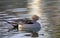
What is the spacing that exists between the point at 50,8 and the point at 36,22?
0.08m

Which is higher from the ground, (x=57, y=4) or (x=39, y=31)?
(x=57, y=4)

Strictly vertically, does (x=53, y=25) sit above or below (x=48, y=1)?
below

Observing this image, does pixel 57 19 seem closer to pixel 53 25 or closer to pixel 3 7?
pixel 53 25

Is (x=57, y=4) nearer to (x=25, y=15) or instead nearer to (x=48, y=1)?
(x=48, y=1)

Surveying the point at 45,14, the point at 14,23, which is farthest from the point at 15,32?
the point at 45,14

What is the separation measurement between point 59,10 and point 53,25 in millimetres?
67

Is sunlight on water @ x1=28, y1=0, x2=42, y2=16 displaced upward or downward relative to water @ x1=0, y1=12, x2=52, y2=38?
upward

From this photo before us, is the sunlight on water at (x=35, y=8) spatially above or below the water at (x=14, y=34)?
above

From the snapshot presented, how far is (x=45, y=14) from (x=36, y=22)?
0.05 m

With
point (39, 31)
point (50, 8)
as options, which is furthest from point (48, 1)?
point (39, 31)

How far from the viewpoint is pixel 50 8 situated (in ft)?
1.86

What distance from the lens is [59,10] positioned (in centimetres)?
56

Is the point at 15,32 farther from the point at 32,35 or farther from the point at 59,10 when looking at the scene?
the point at 59,10

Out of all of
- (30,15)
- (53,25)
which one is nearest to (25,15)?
(30,15)
